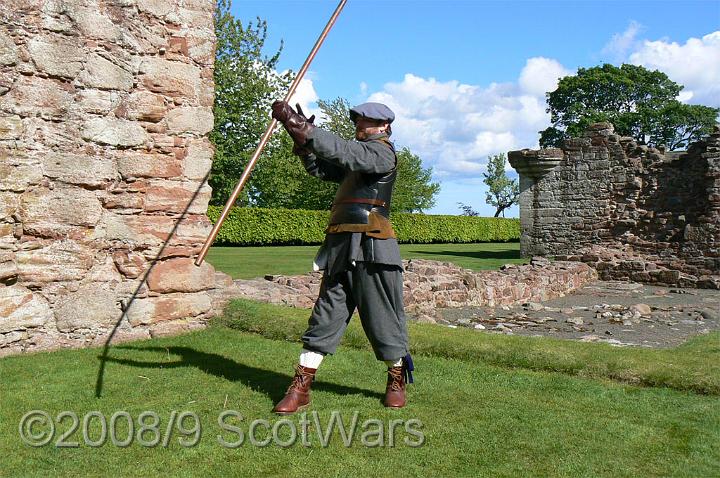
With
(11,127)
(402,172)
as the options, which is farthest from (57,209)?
(402,172)

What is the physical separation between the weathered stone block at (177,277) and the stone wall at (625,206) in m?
13.9

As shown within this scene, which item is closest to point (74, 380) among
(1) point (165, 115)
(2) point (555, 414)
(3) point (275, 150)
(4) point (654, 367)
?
(1) point (165, 115)

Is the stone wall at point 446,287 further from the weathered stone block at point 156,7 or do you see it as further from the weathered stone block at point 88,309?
the weathered stone block at point 156,7

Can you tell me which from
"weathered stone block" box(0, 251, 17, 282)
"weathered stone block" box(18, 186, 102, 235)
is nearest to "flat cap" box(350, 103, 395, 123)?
"weathered stone block" box(18, 186, 102, 235)

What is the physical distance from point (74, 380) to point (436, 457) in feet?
9.26

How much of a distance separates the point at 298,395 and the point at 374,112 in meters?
1.89

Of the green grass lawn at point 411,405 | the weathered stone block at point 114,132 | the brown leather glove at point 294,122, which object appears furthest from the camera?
the weathered stone block at point 114,132

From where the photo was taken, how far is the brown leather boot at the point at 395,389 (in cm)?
429

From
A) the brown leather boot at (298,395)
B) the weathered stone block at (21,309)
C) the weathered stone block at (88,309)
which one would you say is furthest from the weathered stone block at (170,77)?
the brown leather boot at (298,395)

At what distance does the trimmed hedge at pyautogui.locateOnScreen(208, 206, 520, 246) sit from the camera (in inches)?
1080

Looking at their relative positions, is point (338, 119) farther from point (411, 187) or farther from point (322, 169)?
point (322, 169)

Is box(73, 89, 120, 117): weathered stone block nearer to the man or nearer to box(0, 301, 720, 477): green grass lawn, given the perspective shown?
box(0, 301, 720, 477): green grass lawn

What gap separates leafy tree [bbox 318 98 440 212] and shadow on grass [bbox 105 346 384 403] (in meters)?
35.0

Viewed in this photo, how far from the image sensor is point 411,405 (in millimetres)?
→ 4352
